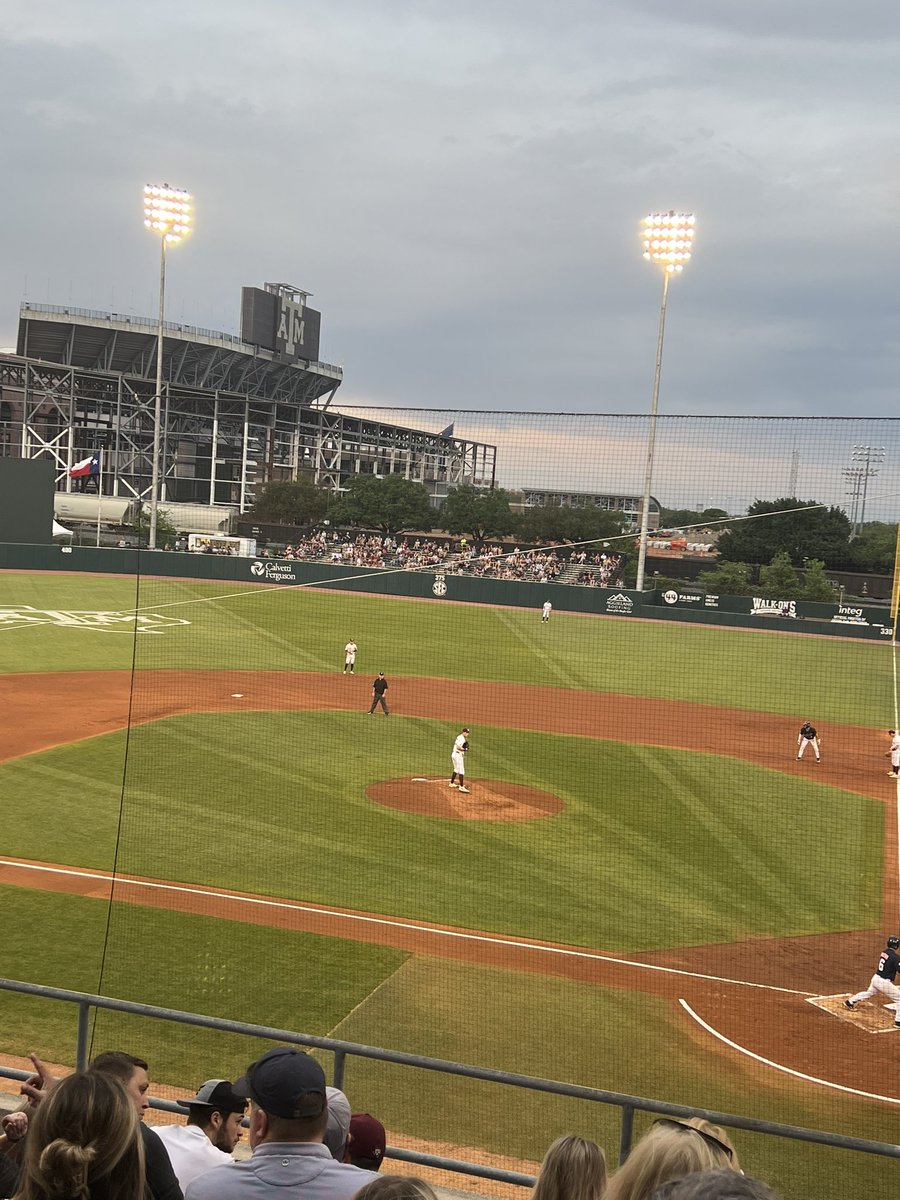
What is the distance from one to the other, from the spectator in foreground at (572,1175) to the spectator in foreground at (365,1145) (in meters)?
0.95

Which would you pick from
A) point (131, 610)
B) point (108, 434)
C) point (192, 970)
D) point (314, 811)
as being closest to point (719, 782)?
point (314, 811)

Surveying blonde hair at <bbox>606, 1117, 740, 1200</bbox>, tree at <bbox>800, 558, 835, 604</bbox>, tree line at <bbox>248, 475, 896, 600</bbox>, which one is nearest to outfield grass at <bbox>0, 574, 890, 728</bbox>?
tree at <bbox>800, 558, 835, 604</bbox>

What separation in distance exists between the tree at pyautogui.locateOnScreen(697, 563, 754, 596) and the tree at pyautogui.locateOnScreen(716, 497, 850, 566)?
1532mm

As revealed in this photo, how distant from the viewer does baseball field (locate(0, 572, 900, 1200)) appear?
9047mm

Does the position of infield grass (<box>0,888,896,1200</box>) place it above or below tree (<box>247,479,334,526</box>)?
below

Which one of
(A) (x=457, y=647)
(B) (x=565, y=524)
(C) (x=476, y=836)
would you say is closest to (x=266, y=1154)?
(C) (x=476, y=836)

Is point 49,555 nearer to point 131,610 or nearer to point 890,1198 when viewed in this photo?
point 131,610

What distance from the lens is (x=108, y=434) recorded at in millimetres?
67500

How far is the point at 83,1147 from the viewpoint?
270 centimetres

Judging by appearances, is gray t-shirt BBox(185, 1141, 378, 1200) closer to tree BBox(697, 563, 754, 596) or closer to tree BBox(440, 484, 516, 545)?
tree BBox(440, 484, 516, 545)

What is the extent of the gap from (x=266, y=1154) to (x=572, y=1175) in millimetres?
884

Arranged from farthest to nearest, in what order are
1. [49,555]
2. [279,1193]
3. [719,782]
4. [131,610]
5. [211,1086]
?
[49,555], [131,610], [719,782], [211,1086], [279,1193]

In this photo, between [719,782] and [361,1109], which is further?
[719,782]

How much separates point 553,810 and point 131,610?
2670 centimetres
